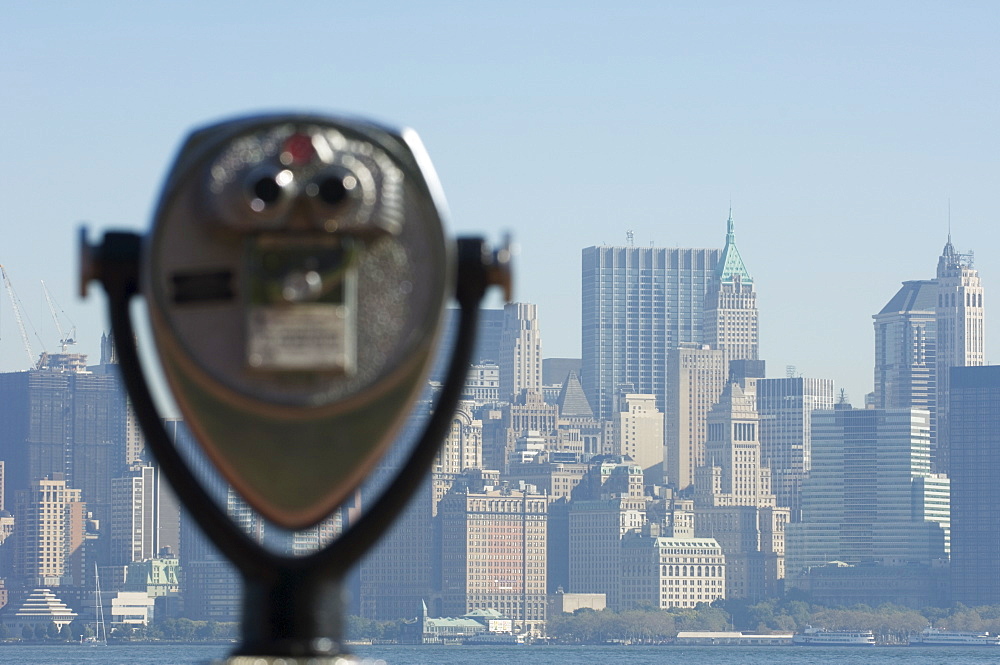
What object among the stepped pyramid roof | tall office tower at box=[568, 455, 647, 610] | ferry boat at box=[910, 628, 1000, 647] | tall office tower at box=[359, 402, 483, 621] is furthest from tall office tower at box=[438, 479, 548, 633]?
the stepped pyramid roof

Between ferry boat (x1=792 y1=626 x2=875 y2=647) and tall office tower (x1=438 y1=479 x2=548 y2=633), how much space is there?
1830 centimetres

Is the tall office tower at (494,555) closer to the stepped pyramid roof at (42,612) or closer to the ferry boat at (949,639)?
the ferry boat at (949,639)

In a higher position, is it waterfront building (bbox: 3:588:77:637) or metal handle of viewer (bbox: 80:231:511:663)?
metal handle of viewer (bbox: 80:231:511:663)

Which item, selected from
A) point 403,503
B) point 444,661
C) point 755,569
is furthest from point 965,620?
point 403,503

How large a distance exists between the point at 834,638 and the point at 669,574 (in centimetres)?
1273

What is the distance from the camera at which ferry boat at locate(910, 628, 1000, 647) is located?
567 ft

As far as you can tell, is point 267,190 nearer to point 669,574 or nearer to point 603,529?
point 669,574

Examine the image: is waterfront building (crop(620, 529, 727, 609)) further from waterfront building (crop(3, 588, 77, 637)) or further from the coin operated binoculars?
the coin operated binoculars

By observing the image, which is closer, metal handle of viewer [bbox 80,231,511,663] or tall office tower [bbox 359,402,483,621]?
metal handle of viewer [bbox 80,231,511,663]

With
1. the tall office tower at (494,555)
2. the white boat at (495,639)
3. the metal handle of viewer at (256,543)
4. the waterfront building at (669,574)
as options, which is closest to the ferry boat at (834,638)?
the waterfront building at (669,574)

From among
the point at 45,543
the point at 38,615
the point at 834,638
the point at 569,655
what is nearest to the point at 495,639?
the point at 569,655

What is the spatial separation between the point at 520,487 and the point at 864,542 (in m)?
28.1

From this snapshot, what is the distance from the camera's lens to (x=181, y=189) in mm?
2240

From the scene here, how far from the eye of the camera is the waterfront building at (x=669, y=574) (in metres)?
174
